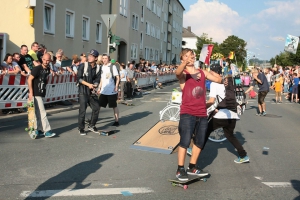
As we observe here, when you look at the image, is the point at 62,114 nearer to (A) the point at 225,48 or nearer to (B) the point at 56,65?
(B) the point at 56,65

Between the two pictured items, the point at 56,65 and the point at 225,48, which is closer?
the point at 56,65

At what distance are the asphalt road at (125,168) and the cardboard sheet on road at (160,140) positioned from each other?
10.1 inches

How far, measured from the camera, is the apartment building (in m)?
19.0

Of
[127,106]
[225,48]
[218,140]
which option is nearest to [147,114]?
[127,106]

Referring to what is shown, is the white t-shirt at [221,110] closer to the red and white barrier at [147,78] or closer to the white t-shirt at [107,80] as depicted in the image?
the white t-shirt at [107,80]

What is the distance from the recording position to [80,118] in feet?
29.4

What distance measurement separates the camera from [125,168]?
20.1 feet

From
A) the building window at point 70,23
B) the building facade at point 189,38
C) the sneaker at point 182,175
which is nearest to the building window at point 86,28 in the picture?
the building window at point 70,23

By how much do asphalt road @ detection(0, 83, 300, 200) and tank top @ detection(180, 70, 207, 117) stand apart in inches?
42.5

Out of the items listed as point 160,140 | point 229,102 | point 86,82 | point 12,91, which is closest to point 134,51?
point 12,91

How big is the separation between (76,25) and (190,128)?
20.6 meters

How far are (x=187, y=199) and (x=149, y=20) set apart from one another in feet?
153

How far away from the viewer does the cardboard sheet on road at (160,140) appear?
25.0 feet

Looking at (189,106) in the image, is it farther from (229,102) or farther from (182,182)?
(229,102)
